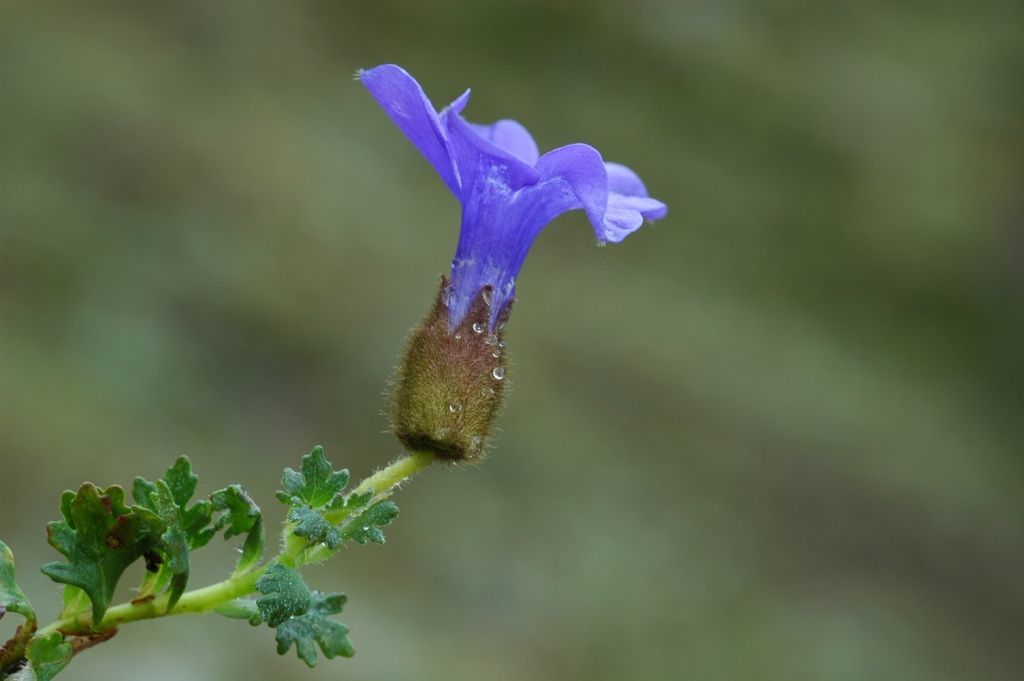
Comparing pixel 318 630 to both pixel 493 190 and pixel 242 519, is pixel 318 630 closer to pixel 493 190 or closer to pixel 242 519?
pixel 242 519

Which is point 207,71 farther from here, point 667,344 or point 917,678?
point 917,678

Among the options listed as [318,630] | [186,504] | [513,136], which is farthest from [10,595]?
[513,136]

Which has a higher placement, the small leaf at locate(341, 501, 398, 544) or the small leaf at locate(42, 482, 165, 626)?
the small leaf at locate(341, 501, 398, 544)

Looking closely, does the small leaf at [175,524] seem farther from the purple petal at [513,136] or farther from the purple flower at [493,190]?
the purple petal at [513,136]

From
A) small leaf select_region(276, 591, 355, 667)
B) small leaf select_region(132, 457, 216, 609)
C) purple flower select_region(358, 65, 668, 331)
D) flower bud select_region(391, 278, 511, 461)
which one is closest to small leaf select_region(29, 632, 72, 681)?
small leaf select_region(132, 457, 216, 609)

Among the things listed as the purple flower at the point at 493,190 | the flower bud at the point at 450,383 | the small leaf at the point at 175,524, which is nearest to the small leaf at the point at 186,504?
the small leaf at the point at 175,524

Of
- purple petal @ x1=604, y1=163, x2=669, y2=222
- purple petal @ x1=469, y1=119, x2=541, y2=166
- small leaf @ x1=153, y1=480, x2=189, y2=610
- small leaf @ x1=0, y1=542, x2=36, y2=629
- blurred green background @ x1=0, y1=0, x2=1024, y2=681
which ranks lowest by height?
small leaf @ x1=0, y1=542, x2=36, y2=629

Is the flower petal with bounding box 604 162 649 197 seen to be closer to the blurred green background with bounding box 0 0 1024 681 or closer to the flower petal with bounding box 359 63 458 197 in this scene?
the flower petal with bounding box 359 63 458 197
